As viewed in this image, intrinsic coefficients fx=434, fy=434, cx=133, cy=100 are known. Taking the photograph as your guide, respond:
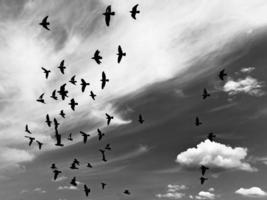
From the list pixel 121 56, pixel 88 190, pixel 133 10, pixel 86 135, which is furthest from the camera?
pixel 88 190

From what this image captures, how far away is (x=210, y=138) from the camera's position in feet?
300

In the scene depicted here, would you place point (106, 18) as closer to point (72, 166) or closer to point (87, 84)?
point (87, 84)

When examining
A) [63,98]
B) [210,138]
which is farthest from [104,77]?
[210,138]

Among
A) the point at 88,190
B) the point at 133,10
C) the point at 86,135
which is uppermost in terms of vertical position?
the point at 133,10

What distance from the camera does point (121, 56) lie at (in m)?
80.9

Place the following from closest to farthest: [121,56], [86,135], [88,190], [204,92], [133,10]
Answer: [133,10] < [121,56] < [204,92] < [86,135] < [88,190]

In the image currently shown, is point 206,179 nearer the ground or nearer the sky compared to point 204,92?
nearer the ground

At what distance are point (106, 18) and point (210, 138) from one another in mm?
35321

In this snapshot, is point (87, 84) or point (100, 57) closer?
point (100, 57)

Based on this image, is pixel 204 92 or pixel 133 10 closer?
pixel 133 10

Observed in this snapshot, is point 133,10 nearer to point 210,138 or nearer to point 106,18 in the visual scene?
point 106,18

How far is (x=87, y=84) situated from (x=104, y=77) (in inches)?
157

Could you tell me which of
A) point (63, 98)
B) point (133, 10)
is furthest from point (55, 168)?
point (133, 10)

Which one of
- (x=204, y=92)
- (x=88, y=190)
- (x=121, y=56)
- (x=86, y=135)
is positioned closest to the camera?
(x=121, y=56)
